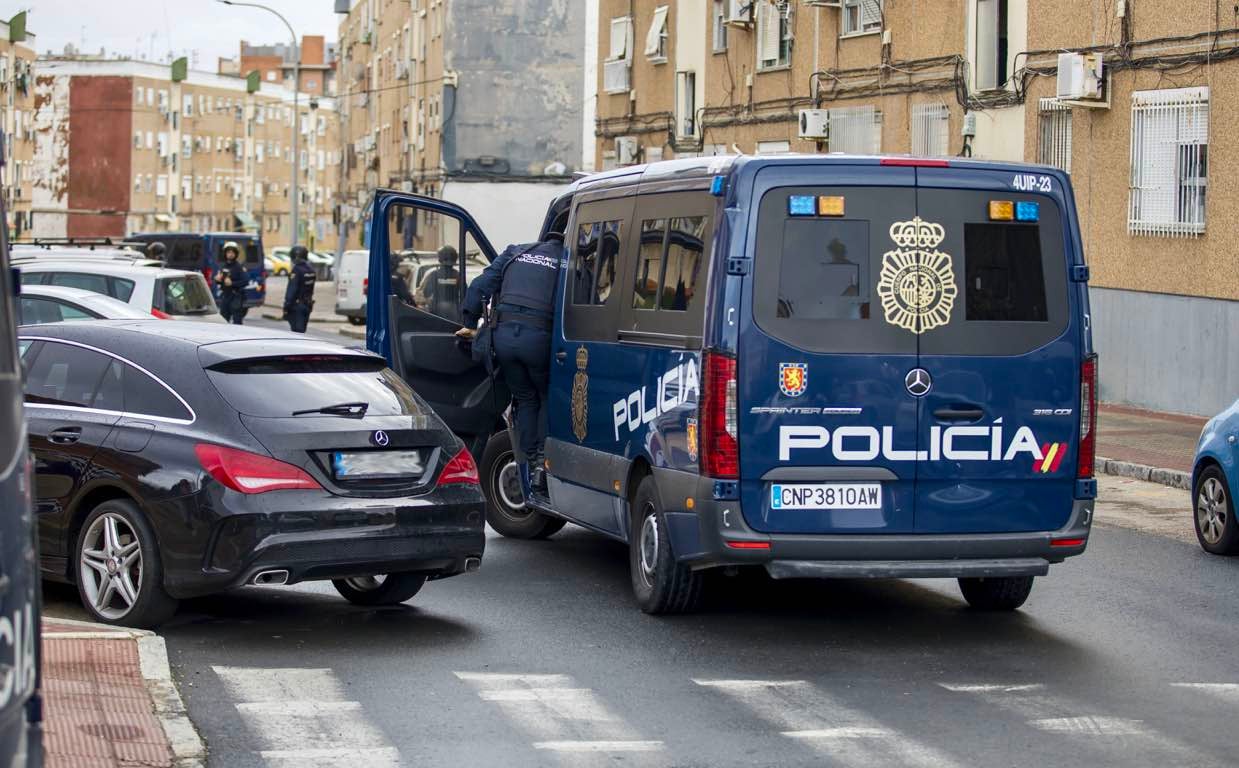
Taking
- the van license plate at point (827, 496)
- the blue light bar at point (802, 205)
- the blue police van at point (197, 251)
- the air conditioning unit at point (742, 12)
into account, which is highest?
the air conditioning unit at point (742, 12)

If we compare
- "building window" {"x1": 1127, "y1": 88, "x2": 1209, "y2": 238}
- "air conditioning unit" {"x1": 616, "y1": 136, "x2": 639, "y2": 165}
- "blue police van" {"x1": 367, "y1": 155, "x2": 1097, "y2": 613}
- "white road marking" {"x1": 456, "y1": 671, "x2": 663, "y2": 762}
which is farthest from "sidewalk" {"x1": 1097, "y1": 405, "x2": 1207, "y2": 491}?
"air conditioning unit" {"x1": 616, "y1": 136, "x2": 639, "y2": 165}

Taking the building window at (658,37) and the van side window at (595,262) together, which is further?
the building window at (658,37)

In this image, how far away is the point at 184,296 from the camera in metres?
22.0

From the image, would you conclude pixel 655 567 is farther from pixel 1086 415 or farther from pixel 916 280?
pixel 1086 415

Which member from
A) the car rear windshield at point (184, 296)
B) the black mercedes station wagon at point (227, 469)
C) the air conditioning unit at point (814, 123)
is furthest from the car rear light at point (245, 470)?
the air conditioning unit at point (814, 123)

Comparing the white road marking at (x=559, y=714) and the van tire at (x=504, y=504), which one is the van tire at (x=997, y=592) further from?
the van tire at (x=504, y=504)

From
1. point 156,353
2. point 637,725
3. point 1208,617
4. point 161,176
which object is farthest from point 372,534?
point 161,176

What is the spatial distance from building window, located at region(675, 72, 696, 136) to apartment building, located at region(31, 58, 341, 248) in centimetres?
7220

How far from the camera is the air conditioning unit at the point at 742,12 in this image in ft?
115

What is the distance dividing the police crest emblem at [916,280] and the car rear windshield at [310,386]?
2396mm

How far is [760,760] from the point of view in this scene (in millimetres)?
6664

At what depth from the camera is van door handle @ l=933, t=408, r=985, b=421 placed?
29.2 feet

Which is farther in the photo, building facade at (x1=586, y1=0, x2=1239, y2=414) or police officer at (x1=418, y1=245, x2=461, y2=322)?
building facade at (x1=586, y1=0, x2=1239, y2=414)

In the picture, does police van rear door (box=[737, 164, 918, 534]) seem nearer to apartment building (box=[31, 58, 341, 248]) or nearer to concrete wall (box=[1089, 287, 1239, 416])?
concrete wall (box=[1089, 287, 1239, 416])
